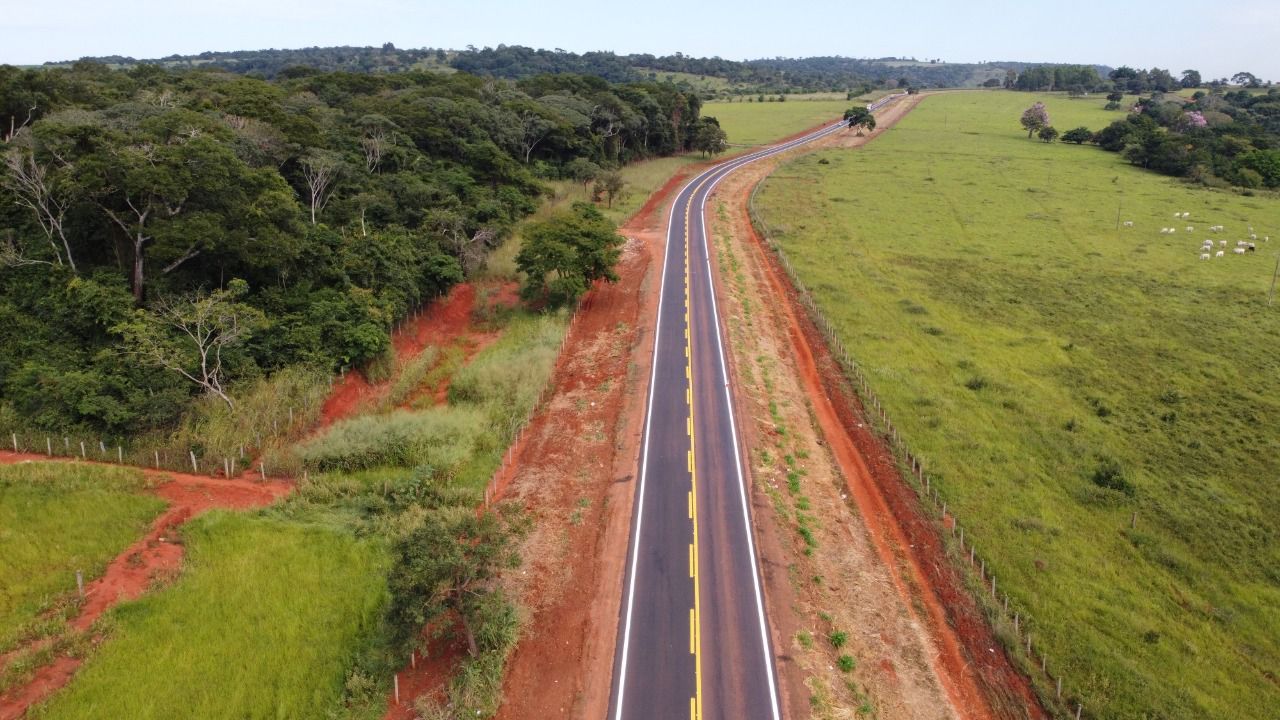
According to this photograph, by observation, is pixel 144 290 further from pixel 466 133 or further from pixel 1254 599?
pixel 1254 599

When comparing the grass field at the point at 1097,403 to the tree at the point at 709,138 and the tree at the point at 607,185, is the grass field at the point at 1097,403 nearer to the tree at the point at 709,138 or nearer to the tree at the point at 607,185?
the tree at the point at 607,185

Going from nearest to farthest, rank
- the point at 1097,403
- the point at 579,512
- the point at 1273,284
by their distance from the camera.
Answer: the point at 579,512
the point at 1097,403
the point at 1273,284

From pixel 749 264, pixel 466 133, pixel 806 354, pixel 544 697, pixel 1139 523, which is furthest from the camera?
pixel 466 133

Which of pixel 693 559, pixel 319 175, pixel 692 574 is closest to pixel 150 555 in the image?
pixel 692 574

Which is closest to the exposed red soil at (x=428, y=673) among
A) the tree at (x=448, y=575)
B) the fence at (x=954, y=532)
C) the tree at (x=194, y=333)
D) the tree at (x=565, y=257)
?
the tree at (x=448, y=575)

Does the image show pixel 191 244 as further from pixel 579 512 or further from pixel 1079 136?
pixel 1079 136

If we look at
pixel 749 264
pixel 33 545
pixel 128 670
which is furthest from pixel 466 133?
pixel 128 670
